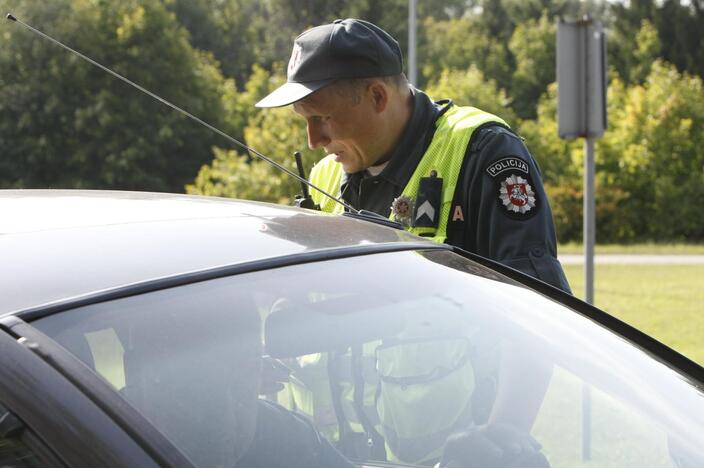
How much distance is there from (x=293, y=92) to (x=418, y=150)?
14.4 inches

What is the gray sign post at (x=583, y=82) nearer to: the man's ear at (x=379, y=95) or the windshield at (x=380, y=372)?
the man's ear at (x=379, y=95)

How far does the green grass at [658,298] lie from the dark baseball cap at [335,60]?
5.81 m

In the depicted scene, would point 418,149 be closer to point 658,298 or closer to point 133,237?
point 133,237

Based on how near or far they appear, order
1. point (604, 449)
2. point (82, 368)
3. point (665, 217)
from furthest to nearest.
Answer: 1. point (665, 217)
2. point (604, 449)
3. point (82, 368)

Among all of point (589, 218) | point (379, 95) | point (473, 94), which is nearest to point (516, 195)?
point (379, 95)

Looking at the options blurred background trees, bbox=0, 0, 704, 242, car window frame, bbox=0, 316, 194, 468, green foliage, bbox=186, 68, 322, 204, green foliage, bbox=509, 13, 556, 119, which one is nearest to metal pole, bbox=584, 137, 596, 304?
car window frame, bbox=0, 316, 194, 468

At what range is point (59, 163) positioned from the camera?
4147 cm

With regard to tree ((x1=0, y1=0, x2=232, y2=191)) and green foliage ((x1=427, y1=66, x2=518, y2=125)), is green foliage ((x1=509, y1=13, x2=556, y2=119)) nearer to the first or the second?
tree ((x1=0, y1=0, x2=232, y2=191))

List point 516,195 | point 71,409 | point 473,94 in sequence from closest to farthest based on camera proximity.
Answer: point 71,409 → point 516,195 → point 473,94

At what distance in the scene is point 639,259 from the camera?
20516 mm

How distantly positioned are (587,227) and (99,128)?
115 ft

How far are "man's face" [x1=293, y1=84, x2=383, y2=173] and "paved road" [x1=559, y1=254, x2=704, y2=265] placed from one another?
16638mm

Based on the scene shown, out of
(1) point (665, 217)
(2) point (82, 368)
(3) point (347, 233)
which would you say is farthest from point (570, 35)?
(1) point (665, 217)

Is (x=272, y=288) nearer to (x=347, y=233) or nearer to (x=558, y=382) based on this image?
(x=347, y=233)
